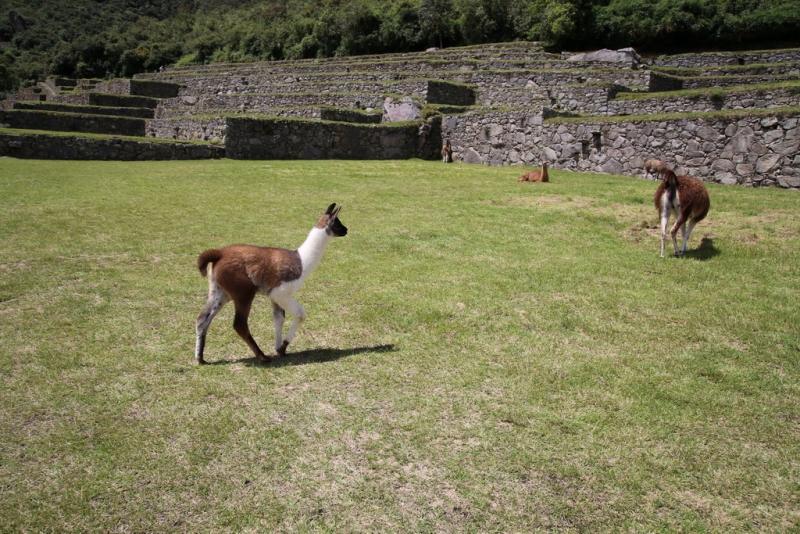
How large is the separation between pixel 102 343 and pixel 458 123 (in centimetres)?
1566

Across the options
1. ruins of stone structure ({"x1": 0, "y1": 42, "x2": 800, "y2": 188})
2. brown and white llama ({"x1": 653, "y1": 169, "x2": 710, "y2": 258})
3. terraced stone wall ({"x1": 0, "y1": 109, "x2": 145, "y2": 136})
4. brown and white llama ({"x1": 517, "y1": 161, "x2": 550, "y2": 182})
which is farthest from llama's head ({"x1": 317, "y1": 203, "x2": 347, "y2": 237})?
terraced stone wall ({"x1": 0, "y1": 109, "x2": 145, "y2": 136})

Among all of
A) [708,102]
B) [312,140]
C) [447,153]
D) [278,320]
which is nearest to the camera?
[278,320]

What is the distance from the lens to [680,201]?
7.01 metres

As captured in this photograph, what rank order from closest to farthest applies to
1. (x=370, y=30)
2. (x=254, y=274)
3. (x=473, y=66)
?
(x=254, y=274) < (x=473, y=66) < (x=370, y=30)

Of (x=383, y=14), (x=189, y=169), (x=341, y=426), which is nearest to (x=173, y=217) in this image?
(x=189, y=169)

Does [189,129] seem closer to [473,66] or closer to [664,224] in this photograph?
[473,66]

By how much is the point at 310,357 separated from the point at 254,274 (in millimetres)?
854

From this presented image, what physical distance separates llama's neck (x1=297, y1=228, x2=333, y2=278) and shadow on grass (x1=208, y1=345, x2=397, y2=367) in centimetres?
71

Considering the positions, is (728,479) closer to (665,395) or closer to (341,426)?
(665,395)

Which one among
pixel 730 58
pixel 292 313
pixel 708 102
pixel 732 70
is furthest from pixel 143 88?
pixel 292 313

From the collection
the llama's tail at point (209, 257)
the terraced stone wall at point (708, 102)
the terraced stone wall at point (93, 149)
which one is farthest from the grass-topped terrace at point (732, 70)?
the llama's tail at point (209, 257)

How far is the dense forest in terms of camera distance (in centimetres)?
3188

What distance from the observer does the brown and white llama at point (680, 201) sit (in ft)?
23.0

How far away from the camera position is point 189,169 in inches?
564
